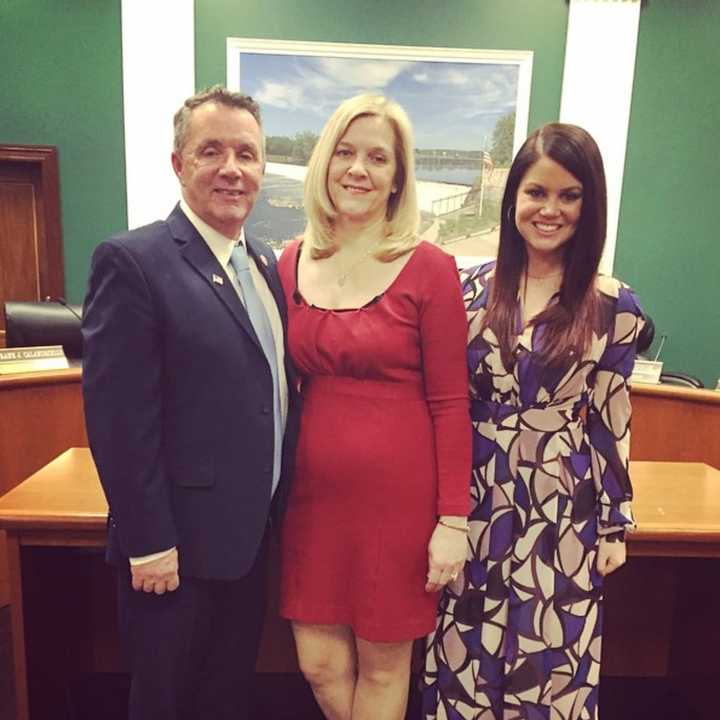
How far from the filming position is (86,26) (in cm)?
494

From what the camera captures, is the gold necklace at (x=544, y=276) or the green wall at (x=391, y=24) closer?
the gold necklace at (x=544, y=276)

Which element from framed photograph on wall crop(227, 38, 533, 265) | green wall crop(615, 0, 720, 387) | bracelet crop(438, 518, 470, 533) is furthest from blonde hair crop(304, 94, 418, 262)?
green wall crop(615, 0, 720, 387)

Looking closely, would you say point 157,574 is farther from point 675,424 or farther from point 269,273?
point 675,424

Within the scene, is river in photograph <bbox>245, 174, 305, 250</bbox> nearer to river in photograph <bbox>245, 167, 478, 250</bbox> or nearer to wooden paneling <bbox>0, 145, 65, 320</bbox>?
river in photograph <bbox>245, 167, 478, 250</bbox>

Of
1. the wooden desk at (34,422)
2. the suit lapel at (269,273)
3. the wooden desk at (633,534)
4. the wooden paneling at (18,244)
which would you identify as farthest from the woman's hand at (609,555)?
the wooden paneling at (18,244)

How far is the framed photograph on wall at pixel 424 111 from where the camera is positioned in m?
5.02

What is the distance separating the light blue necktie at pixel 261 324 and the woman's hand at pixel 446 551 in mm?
359

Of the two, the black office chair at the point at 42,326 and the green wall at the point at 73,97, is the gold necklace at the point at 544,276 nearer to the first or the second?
the black office chair at the point at 42,326

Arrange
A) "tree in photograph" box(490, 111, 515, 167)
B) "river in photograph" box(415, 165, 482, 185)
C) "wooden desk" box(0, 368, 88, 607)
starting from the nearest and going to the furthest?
"wooden desk" box(0, 368, 88, 607)
"tree in photograph" box(490, 111, 515, 167)
"river in photograph" box(415, 165, 482, 185)

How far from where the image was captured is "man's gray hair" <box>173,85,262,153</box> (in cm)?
125

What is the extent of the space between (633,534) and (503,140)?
4321mm

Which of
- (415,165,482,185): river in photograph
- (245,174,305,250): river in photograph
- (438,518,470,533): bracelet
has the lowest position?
(438,518,470,533): bracelet

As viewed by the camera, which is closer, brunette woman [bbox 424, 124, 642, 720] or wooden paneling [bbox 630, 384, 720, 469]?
brunette woman [bbox 424, 124, 642, 720]

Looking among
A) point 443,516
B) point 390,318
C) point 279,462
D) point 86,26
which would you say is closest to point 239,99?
point 390,318
